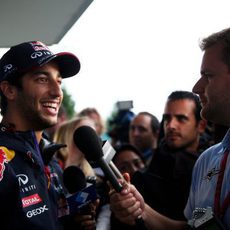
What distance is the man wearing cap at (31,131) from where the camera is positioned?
6.30 ft

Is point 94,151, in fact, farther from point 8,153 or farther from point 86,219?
point 86,219

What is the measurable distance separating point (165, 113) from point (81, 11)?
2.15 meters

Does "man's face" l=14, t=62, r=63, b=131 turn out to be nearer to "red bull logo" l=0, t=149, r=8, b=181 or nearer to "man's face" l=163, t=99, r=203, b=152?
"red bull logo" l=0, t=149, r=8, b=181

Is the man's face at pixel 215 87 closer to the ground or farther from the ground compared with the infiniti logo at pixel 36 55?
closer to the ground

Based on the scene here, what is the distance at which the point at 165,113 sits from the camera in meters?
3.65

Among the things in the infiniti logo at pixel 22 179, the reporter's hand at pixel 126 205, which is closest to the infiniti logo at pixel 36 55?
the infiniti logo at pixel 22 179

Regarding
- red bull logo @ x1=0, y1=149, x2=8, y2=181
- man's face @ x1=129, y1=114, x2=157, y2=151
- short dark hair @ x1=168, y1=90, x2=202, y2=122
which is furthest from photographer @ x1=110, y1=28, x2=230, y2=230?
man's face @ x1=129, y1=114, x2=157, y2=151

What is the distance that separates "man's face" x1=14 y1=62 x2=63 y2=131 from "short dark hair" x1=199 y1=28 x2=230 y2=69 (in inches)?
36.2

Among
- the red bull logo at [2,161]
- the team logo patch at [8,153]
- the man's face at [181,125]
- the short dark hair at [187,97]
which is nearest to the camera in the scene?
the red bull logo at [2,161]

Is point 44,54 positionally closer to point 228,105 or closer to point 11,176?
point 11,176

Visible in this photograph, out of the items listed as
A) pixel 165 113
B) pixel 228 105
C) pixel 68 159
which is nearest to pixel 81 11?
pixel 228 105

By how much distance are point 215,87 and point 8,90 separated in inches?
47.2

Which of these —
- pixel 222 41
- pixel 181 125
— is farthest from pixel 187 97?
pixel 222 41

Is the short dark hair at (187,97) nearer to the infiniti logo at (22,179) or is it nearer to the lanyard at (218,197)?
the lanyard at (218,197)
